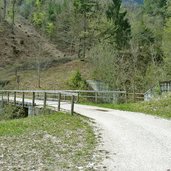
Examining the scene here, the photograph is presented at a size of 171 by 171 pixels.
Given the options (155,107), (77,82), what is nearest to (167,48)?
(77,82)

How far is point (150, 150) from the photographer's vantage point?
12492mm

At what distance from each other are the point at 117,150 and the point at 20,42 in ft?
247

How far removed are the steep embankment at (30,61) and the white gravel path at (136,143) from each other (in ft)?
118

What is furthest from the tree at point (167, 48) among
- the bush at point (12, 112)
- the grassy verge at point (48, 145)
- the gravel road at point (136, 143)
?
the grassy verge at point (48, 145)

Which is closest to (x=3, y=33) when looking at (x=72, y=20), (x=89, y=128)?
(x=72, y=20)

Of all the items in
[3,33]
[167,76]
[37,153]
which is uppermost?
[3,33]

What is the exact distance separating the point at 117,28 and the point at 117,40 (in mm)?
1820

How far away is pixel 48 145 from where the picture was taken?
13.7 meters

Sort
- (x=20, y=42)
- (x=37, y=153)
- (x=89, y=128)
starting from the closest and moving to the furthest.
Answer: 1. (x=37, y=153)
2. (x=89, y=128)
3. (x=20, y=42)

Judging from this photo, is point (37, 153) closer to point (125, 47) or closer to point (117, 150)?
point (117, 150)

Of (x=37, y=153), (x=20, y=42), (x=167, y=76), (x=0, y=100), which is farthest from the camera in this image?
(x=20, y=42)

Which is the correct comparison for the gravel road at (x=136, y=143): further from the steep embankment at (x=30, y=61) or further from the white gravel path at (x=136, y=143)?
the steep embankment at (x=30, y=61)

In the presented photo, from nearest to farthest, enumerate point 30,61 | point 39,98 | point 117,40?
point 39,98
point 117,40
point 30,61

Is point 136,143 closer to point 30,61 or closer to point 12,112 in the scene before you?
point 12,112
